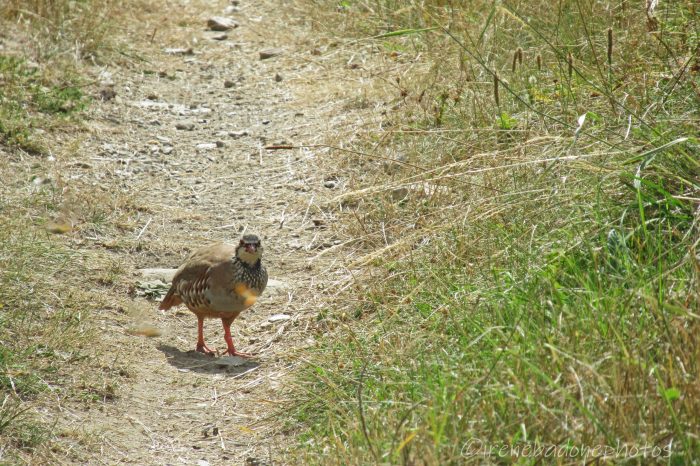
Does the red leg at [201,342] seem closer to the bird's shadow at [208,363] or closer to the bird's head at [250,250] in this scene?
the bird's shadow at [208,363]

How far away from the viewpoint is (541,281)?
157 inches

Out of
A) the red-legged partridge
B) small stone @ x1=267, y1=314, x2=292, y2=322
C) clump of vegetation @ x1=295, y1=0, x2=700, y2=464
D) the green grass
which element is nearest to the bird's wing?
the red-legged partridge

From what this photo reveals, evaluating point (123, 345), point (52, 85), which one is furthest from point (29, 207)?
point (52, 85)

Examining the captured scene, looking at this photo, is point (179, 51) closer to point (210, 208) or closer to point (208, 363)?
point (210, 208)

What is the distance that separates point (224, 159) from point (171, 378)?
3187 mm

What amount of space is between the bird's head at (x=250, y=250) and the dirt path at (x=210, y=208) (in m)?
0.42

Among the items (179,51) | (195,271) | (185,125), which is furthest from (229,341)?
(179,51)

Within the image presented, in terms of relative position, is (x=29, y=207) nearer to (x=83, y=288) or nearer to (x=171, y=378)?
(x=83, y=288)

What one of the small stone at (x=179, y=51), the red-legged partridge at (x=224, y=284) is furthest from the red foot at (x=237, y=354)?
the small stone at (x=179, y=51)

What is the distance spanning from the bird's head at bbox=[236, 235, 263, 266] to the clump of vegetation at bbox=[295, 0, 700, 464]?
62 cm

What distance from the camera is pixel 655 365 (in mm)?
3102

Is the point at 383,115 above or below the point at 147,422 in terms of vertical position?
above

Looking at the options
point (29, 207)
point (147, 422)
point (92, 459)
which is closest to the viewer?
point (92, 459)

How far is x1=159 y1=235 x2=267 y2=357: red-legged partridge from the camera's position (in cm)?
551
